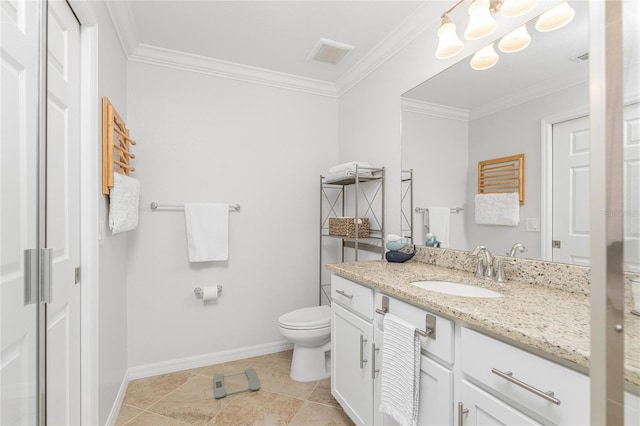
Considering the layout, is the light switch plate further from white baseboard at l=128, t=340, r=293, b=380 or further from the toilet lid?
white baseboard at l=128, t=340, r=293, b=380

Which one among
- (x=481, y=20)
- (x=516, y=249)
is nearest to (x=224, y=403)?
(x=516, y=249)

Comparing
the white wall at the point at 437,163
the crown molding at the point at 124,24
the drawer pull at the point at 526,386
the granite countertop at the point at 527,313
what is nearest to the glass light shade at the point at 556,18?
the white wall at the point at 437,163

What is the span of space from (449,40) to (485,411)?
1.63 m

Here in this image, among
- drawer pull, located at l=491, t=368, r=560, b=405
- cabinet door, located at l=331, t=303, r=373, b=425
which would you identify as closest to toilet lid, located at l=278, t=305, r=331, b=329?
cabinet door, located at l=331, t=303, r=373, b=425

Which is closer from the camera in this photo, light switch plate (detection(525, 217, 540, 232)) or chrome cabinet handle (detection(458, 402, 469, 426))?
chrome cabinet handle (detection(458, 402, 469, 426))

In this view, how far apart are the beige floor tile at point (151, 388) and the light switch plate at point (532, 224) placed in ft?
7.68

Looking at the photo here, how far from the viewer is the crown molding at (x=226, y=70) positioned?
89.4 inches

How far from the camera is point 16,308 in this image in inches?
32.6

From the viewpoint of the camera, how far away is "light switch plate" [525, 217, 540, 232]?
4.44ft

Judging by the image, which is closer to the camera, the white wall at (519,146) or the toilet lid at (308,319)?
the white wall at (519,146)

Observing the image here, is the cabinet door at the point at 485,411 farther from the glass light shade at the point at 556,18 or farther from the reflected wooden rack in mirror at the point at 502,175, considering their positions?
the glass light shade at the point at 556,18

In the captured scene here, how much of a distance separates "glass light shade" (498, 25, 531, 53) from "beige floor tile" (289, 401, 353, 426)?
6.92 ft

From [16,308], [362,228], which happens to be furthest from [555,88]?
[16,308]

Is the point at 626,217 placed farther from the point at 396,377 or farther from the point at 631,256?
the point at 396,377
